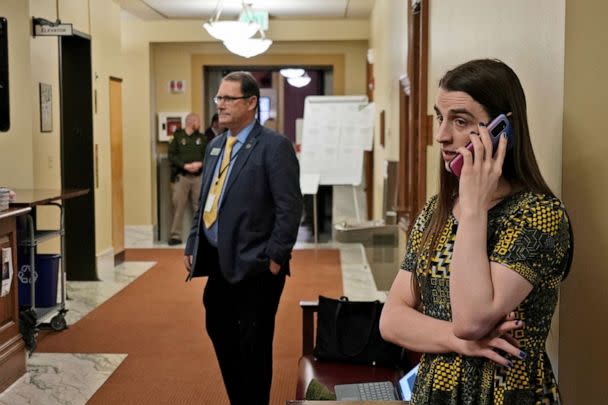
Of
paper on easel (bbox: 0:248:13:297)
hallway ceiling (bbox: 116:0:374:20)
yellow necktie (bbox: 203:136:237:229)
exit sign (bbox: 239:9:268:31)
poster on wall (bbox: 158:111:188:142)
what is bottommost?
paper on easel (bbox: 0:248:13:297)

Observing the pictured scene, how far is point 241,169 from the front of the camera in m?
3.54

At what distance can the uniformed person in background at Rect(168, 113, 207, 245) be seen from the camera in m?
10.5

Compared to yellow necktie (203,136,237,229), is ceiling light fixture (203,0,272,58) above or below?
above

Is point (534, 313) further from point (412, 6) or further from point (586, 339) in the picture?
point (412, 6)

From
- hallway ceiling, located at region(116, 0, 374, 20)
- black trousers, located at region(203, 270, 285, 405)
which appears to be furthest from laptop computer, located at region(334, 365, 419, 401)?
hallway ceiling, located at region(116, 0, 374, 20)

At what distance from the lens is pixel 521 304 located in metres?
1.50

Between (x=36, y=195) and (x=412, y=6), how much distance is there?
2628 mm

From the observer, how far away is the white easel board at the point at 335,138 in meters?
10.1

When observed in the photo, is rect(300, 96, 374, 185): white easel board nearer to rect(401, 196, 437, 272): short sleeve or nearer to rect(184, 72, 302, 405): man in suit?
rect(184, 72, 302, 405): man in suit

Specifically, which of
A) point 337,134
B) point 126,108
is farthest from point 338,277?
point 126,108

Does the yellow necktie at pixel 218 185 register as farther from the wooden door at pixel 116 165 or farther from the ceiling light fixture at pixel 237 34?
the wooden door at pixel 116 165

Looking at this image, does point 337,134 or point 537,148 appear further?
point 337,134

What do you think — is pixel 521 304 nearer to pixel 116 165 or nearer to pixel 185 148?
pixel 116 165

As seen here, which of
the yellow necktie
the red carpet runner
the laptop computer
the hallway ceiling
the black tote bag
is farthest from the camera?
the hallway ceiling
